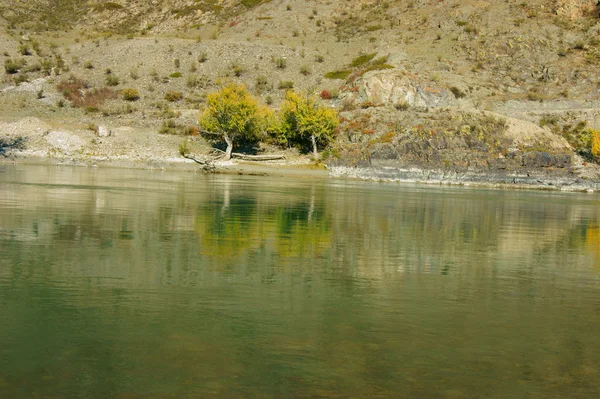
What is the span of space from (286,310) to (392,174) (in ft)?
170

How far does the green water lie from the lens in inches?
320

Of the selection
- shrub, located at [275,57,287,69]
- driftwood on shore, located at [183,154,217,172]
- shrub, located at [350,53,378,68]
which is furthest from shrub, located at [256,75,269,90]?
driftwood on shore, located at [183,154,217,172]

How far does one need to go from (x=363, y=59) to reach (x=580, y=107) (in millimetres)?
32432

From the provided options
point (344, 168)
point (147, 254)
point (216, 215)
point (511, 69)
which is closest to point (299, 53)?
point (511, 69)

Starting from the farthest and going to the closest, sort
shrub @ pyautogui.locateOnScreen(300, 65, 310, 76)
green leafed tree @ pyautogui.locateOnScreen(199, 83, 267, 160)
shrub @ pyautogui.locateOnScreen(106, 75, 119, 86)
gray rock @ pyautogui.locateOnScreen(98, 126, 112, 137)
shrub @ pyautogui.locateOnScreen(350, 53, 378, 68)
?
1. shrub @ pyautogui.locateOnScreen(350, 53, 378, 68)
2. shrub @ pyautogui.locateOnScreen(300, 65, 310, 76)
3. shrub @ pyautogui.locateOnScreen(106, 75, 119, 86)
4. gray rock @ pyautogui.locateOnScreen(98, 126, 112, 137)
5. green leafed tree @ pyautogui.locateOnScreen(199, 83, 267, 160)

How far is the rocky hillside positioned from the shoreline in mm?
1253

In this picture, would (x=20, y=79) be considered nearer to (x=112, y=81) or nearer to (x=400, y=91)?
(x=112, y=81)

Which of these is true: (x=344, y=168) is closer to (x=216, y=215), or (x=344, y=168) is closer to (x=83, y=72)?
(x=216, y=215)

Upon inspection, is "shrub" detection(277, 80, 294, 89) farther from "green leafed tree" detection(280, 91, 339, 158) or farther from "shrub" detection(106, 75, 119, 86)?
"shrub" detection(106, 75, 119, 86)

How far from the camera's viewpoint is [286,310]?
11.3m

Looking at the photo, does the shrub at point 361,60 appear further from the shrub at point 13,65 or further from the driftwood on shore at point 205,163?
the shrub at point 13,65

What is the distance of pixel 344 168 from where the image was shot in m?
64.6

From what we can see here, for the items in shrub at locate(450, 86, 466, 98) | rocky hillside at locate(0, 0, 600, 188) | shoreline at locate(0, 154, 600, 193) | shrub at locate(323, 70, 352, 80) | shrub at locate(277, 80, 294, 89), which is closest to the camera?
shoreline at locate(0, 154, 600, 193)

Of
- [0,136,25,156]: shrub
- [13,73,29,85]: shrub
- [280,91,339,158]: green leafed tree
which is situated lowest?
[0,136,25,156]: shrub
